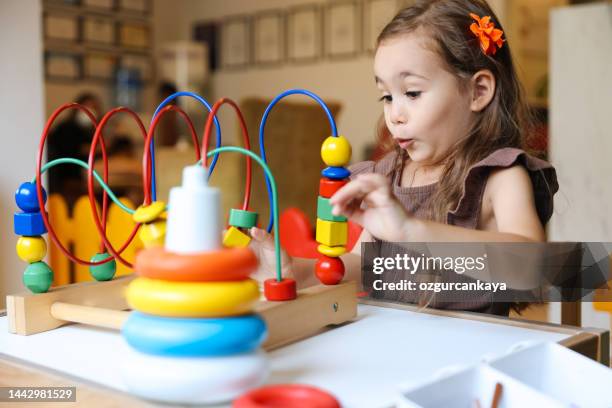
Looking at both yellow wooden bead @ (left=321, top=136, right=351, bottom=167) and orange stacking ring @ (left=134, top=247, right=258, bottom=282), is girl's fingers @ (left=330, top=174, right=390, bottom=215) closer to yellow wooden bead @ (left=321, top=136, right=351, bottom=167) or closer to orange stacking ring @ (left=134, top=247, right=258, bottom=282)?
yellow wooden bead @ (left=321, top=136, right=351, bottom=167)

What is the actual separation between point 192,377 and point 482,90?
0.70 meters

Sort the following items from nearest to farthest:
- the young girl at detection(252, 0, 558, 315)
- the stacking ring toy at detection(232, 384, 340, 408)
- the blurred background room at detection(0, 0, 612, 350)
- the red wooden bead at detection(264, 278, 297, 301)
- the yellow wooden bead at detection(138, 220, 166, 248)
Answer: the stacking ring toy at detection(232, 384, 340, 408)
the yellow wooden bead at detection(138, 220, 166, 248)
the red wooden bead at detection(264, 278, 297, 301)
the young girl at detection(252, 0, 558, 315)
the blurred background room at detection(0, 0, 612, 350)

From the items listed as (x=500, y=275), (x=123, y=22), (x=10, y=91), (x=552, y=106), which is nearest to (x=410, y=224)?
(x=500, y=275)

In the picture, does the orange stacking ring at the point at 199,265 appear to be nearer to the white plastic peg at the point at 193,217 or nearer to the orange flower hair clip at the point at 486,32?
the white plastic peg at the point at 193,217

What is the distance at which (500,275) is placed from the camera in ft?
2.54

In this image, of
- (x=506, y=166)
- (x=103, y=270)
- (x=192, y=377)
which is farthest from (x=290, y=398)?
(x=506, y=166)

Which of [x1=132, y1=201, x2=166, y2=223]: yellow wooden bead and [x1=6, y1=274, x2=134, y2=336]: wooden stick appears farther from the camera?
→ [x1=6, y1=274, x2=134, y2=336]: wooden stick

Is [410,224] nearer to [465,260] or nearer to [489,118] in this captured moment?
[465,260]

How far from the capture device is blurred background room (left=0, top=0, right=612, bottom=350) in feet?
6.59

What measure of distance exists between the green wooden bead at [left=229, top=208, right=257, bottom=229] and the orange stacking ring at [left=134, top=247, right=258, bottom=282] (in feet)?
0.77

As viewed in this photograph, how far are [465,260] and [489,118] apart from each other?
0.31 m

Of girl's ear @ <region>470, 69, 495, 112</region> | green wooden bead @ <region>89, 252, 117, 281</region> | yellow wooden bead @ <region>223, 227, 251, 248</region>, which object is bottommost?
green wooden bead @ <region>89, 252, 117, 281</region>

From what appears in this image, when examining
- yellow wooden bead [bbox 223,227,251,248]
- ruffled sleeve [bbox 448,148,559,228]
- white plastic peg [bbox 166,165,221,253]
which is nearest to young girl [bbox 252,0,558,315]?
ruffled sleeve [bbox 448,148,559,228]

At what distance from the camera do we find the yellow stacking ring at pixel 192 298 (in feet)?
1.44
